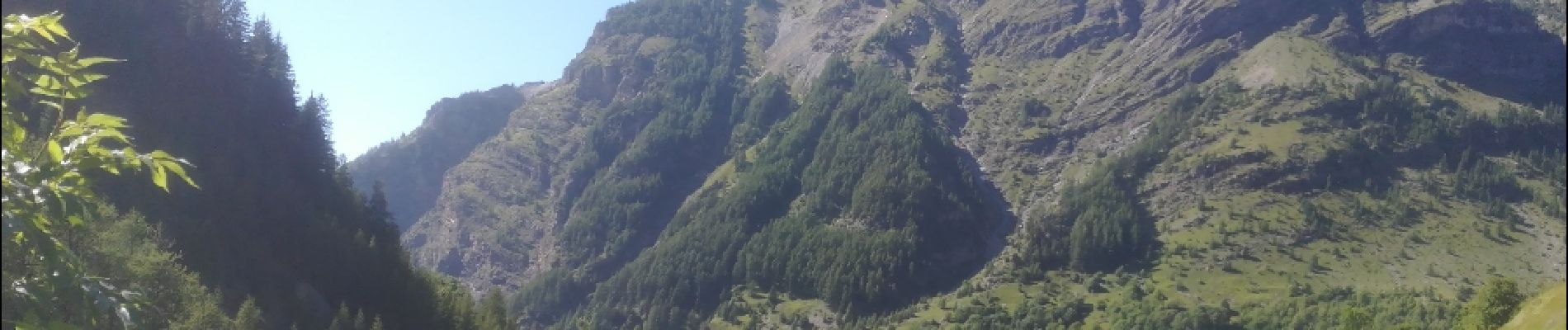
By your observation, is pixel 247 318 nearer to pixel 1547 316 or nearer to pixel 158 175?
pixel 158 175

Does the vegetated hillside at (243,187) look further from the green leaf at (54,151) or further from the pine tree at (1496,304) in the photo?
the pine tree at (1496,304)

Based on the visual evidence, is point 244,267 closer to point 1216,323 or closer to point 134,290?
point 134,290

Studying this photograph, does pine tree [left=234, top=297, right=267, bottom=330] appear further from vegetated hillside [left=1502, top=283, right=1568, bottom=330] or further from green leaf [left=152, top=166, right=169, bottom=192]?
vegetated hillside [left=1502, top=283, right=1568, bottom=330]

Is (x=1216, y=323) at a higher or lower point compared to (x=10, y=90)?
lower

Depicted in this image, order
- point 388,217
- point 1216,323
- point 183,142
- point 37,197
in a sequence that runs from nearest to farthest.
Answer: point 37,197
point 183,142
point 388,217
point 1216,323

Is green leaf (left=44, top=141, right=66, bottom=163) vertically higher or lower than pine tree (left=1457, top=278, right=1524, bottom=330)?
higher

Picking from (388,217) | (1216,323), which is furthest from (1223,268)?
(388,217)

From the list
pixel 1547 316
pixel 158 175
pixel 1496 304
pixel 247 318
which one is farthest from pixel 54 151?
pixel 1496 304

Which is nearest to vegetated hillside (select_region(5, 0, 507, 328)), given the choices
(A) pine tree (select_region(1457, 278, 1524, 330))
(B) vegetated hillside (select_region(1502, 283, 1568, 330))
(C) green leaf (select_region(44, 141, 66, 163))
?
(C) green leaf (select_region(44, 141, 66, 163))
